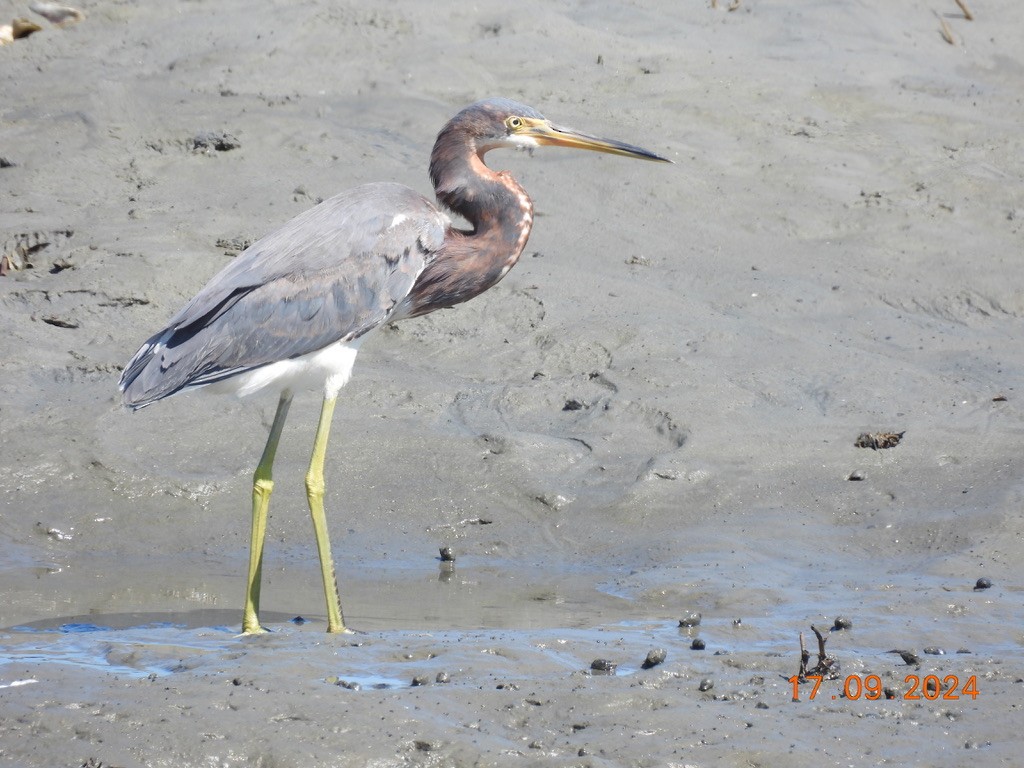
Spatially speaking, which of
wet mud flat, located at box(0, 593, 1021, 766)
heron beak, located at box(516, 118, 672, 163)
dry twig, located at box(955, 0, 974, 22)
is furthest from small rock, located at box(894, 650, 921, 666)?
dry twig, located at box(955, 0, 974, 22)

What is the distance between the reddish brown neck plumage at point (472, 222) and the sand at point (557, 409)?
102cm

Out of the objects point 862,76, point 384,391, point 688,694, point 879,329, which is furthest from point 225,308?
point 862,76

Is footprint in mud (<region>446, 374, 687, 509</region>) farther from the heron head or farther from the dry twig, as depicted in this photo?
the dry twig

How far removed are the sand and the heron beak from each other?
141 cm

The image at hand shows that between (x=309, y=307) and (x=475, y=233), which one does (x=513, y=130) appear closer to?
(x=475, y=233)

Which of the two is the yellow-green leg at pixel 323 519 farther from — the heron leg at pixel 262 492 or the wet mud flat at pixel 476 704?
the wet mud flat at pixel 476 704

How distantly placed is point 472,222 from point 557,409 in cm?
144

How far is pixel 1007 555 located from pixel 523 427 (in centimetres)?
234

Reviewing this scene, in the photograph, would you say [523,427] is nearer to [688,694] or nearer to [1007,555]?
[1007,555]

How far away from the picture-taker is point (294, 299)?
5.71m

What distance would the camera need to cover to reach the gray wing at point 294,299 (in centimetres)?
568

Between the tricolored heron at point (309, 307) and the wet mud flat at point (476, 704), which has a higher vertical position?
the tricolored heron at point (309, 307)

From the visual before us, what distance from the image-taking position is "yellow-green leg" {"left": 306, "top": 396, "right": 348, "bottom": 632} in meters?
5.35

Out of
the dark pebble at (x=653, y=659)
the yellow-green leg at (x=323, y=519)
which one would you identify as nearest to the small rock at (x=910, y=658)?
the dark pebble at (x=653, y=659)
